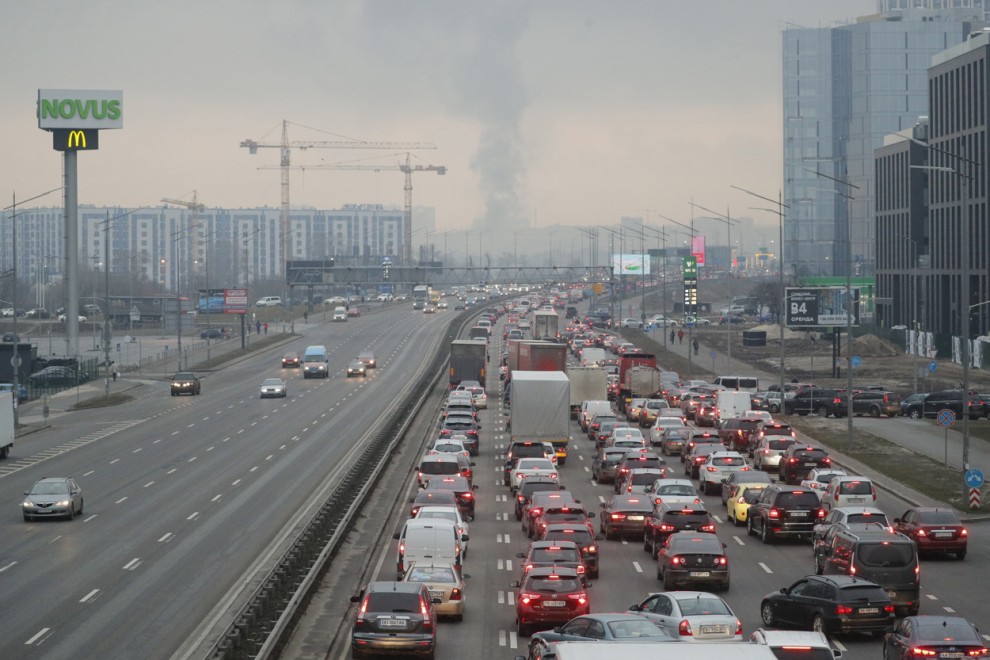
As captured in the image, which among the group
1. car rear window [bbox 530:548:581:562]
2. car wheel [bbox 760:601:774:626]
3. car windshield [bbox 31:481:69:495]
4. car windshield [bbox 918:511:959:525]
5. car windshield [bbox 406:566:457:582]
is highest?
car rear window [bbox 530:548:581:562]

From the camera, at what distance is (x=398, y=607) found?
70.1 feet

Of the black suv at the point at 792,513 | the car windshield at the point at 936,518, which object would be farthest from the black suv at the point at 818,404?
the car windshield at the point at 936,518

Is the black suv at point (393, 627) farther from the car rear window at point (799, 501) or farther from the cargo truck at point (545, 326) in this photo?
the cargo truck at point (545, 326)

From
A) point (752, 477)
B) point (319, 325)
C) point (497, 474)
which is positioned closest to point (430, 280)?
point (319, 325)

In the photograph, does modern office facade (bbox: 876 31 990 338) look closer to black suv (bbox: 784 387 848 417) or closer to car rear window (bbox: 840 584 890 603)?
black suv (bbox: 784 387 848 417)

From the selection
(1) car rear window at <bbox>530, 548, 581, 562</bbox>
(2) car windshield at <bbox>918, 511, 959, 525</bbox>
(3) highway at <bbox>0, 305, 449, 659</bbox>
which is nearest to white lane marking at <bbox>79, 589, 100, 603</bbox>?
(3) highway at <bbox>0, 305, 449, 659</bbox>

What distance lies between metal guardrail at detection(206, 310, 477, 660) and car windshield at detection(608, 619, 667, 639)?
5.11 metres

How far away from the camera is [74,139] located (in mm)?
115438

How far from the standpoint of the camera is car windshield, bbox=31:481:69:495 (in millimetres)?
38969

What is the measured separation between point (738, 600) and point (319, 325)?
128m

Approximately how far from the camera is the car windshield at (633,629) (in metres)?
18.0

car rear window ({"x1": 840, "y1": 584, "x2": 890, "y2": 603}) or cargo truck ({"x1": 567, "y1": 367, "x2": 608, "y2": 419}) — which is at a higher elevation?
cargo truck ({"x1": 567, "y1": 367, "x2": 608, "y2": 419})

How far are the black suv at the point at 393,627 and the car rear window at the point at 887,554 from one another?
818 cm

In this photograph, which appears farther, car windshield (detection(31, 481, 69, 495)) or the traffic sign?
car windshield (detection(31, 481, 69, 495))
